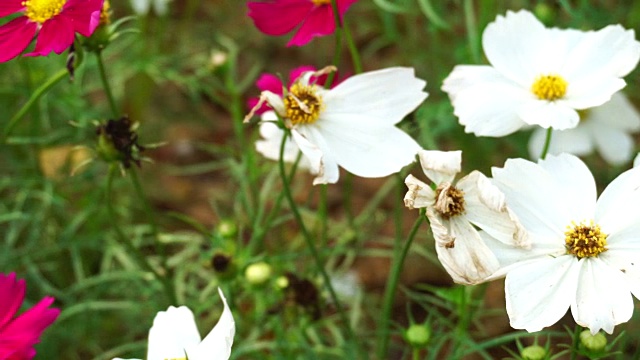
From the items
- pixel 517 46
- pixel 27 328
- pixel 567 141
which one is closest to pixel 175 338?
pixel 27 328

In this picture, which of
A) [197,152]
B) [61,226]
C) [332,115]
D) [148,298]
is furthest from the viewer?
[197,152]

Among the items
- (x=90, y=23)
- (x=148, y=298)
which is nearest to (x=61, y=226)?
(x=148, y=298)

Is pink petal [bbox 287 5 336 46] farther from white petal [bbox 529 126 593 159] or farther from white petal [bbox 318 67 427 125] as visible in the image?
white petal [bbox 529 126 593 159]

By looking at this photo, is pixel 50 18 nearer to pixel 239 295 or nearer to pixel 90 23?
pixel 90 23

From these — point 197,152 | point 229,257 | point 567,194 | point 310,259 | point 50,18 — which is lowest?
point 197,152

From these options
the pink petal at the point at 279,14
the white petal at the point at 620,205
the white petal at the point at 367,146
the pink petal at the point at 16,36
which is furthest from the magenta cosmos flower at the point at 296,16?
the white petal at the point at 620,205

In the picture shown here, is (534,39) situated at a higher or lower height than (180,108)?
higher

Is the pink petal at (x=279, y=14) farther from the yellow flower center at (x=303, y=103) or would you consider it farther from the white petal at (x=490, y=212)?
the white petal at (x=490, y=212)

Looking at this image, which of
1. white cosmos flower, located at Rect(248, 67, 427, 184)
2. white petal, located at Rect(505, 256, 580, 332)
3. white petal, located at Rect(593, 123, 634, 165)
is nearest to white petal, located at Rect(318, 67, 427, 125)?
white cosmos flower, located at Rect(248, 67, 427, 184)
